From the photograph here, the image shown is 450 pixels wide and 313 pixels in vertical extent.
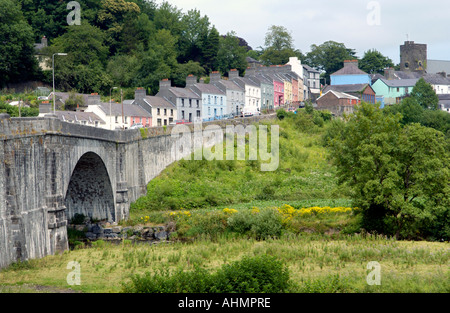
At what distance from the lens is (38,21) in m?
89.7

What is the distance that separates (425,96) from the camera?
98250 millimetres

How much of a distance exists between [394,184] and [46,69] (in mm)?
57657

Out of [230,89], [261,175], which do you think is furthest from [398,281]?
[230,89]

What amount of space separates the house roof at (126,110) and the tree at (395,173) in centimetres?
2960

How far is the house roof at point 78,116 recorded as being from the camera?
180 feet

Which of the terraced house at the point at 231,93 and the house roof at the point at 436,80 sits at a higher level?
the house roof at the point at 436,80

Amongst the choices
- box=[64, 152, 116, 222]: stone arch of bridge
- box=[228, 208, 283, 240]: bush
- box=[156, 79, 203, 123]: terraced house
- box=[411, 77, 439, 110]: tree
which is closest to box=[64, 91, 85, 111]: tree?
box=[156, 79, 203, 123]: terraced house

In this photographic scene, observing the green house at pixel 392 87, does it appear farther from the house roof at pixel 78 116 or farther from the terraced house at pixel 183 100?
the house roof at pixel 78 116

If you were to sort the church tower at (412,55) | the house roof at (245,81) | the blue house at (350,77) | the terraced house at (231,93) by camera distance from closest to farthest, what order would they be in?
1. the terraced house at (231,93)
2. the house roof at (245,81)
3. the blue house at (350,77)
4. the church tower at (412,55)

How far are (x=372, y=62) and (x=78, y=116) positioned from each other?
8982 centimetres

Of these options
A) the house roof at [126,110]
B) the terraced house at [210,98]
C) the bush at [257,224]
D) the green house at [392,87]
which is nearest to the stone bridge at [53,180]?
the bush at [257,224]

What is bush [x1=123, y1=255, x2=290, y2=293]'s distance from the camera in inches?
901

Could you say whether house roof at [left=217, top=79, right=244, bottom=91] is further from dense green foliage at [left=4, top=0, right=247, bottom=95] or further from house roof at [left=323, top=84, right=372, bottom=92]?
house roof at [left=323, top=84, right=372, bottom=92]

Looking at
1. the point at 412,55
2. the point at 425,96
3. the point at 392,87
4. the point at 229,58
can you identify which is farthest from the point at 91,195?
the point at 412,55
